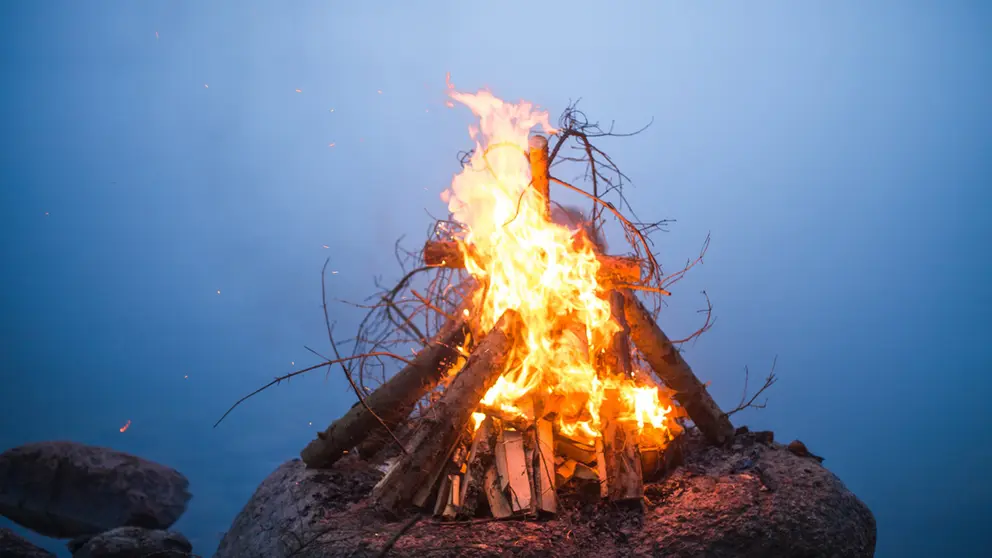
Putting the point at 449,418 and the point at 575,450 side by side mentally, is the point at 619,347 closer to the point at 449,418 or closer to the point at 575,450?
the point at 575,450

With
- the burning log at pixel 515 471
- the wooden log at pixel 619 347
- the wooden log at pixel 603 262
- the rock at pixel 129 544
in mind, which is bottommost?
the rock at pixel 129 544

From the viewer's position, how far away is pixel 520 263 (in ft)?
16.9

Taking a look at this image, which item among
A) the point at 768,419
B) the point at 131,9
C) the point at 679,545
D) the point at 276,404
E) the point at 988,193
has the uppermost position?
the point at 131,9

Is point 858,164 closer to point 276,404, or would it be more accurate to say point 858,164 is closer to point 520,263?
point 276,404

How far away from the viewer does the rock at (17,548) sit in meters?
5.39

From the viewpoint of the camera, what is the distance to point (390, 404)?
15.8ft

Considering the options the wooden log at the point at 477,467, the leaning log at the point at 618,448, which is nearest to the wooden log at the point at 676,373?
the leaning log at the point at 618,448

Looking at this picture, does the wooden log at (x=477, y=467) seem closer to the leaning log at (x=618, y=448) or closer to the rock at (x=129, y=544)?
the leaning log at (x=618, y=448)

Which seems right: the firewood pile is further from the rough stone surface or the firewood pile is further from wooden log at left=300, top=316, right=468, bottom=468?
the rough stone surface

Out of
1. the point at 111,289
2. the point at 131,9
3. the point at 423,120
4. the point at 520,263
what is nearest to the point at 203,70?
the point at 131,9

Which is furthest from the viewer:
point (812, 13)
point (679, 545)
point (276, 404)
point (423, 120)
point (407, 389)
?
point (812, 13)

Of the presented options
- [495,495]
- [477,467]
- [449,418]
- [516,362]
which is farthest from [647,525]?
[516,362]

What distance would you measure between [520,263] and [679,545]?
8.54ft

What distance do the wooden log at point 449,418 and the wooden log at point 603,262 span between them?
0.88 metres
